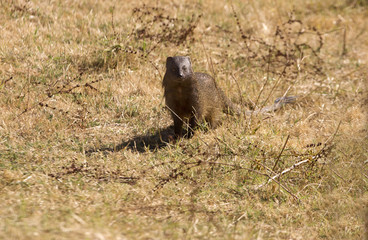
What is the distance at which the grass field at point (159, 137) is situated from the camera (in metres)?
2.69

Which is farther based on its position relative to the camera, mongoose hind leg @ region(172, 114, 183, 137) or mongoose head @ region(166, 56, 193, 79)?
mongoose hind leg @ region(172, 114, 183, 137)

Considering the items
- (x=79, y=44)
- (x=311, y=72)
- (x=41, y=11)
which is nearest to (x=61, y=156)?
(x=79, y=44)

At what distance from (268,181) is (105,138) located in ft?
4.96

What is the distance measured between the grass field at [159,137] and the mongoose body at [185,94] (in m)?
0.23

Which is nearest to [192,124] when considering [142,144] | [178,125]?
[178,125]

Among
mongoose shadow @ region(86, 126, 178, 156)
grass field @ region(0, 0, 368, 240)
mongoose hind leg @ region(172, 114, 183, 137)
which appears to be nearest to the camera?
grass field @ region(0, 0, 368, 240)

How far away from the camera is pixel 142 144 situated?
4059mm

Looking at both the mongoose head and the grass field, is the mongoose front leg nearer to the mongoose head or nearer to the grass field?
the grass field

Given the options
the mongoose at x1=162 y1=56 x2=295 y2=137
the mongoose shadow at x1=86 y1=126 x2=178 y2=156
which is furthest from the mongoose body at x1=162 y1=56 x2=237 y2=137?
the mongoose shadow at x1=86 y1=126 x2=178 y2=156

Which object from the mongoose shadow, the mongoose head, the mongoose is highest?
the mongoose head

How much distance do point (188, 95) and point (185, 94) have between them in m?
0.03

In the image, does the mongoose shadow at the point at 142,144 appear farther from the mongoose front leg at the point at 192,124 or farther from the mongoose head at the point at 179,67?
the mongoose head at the point at 179,67

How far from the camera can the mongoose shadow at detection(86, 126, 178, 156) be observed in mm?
3787

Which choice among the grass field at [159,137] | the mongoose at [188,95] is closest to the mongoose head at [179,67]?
the mongoose at [188,95]
